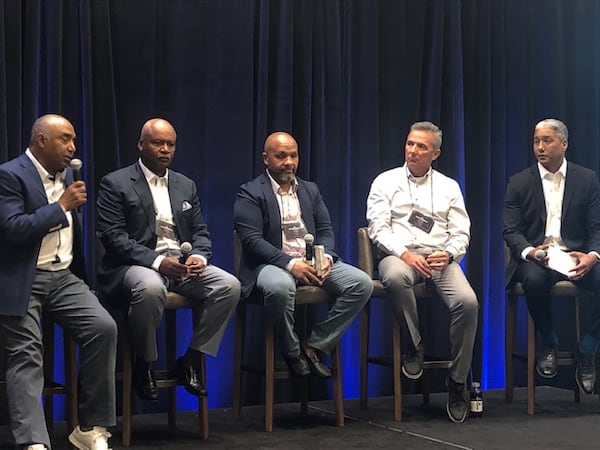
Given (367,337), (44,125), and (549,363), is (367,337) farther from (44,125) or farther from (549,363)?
(44,125)

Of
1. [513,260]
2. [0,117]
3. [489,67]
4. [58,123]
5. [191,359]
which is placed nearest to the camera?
[58,123]

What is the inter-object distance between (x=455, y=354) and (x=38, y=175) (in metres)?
2.08

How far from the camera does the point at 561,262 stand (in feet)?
14.8

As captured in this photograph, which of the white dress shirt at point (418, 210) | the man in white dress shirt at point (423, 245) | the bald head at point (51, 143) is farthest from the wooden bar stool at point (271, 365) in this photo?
the bald head at point (51, 143)

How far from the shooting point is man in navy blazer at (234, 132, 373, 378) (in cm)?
409

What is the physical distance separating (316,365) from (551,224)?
1.55 metres

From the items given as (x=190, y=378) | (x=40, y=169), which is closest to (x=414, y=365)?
(x=190, y=378)

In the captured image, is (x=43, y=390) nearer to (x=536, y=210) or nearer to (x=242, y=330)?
(x=242, y=330)

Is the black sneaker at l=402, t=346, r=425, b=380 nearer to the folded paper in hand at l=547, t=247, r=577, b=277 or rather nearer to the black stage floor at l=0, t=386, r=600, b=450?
the black stage floor at l=0, t=386, r=600, b=450

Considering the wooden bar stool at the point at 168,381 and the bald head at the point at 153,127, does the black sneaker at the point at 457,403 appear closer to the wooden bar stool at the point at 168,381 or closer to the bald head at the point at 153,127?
the wooden bar stool at the point at 168,381

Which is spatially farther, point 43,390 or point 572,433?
point 572,433

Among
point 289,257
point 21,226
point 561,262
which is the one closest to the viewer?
point 21,226

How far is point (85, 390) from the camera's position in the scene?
11.4 ft


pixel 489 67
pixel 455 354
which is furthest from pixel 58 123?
pixel 489 67
